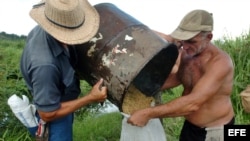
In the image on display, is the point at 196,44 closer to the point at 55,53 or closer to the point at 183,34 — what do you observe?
the point at 183,34

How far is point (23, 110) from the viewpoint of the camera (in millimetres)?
3088

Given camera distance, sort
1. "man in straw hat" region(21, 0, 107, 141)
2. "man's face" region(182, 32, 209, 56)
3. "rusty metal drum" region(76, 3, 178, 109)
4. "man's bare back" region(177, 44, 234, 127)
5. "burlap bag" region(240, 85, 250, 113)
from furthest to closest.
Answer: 1. "burlap bag" region(240, 85, 250, 113)
2. "man's bare back" region(177, 44, 234, 127)
3. "man's face" region(182, 32, 209, 56)
4. "rusty metal drum" region(76, 3, 178, 109)
5. "man in straw hat" region(21, 0, 107, 141)

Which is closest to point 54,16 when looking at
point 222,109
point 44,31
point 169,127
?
point 44,31

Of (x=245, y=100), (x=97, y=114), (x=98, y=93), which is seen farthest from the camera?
(x=97, y=114)

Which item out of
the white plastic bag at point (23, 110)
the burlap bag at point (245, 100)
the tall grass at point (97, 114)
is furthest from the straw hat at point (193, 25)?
the burlap bag at point (245, 100)

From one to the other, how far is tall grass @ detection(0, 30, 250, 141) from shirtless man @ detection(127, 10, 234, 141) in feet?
5.84

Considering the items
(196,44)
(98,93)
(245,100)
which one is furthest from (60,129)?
(245,100)

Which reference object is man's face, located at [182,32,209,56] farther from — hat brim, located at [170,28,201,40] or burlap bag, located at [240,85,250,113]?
burlap bag, located at [240,85,250,113]

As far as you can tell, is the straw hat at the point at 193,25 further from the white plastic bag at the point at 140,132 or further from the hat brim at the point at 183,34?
the white plastic bag at the point at 140,132

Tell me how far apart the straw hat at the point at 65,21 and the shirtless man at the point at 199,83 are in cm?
67

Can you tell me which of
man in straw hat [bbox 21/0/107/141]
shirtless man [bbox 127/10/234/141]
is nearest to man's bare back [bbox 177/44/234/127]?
shirtless man [bbox 127/10/234/141]

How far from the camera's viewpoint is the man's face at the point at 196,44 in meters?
3.14

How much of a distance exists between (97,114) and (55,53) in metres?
3.81

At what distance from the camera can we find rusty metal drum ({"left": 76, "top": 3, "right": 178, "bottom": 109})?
9.09ft
